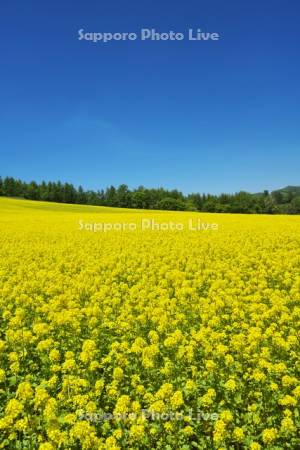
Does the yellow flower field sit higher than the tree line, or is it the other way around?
the tree line

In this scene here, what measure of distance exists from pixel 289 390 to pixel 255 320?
86.7 inches

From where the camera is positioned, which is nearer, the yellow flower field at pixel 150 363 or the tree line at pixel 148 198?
the yellow flower field at pixel 150 363

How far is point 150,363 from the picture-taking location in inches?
239

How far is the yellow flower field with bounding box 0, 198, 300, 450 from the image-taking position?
4992 millimetres

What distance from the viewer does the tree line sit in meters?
87.5

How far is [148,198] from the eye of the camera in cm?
9356

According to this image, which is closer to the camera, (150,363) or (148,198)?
(150,363)

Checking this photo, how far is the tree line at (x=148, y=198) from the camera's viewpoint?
87500 mm

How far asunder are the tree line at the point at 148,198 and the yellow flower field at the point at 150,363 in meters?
75.6

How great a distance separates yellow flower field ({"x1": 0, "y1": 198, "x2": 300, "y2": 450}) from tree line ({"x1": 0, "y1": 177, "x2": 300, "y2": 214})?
248 feet

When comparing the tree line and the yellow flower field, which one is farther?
the tree line

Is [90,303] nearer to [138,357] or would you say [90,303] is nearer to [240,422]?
[138,357]

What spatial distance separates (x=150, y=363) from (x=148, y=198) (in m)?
87.9

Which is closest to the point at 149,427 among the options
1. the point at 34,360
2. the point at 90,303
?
the point at 34,360
